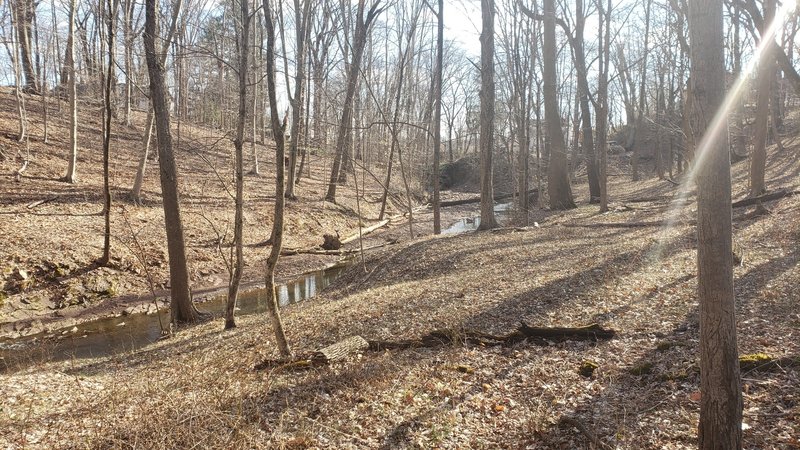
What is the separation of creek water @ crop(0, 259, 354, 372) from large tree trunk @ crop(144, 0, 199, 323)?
760mm

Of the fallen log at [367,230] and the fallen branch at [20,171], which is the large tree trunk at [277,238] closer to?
the fallen log at [367,230]

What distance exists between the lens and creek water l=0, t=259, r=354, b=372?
349 inches

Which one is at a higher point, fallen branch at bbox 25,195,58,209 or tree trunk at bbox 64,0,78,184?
tree trunk at bbox 64,0,78,184

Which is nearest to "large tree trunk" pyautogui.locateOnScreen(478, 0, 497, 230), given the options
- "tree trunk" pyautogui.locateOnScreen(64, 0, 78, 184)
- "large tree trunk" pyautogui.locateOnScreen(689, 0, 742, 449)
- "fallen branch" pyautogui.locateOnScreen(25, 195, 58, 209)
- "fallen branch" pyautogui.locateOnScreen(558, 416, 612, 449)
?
"fallen branch" pyautogui.locateOnScreen(558, 416, 612, 449)

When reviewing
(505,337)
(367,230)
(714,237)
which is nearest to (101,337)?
(505,337)

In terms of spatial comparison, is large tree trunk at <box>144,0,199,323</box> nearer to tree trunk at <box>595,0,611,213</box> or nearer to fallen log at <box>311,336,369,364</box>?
fallen log at <box>311,336,369,364</box>

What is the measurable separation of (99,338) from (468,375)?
337 inches

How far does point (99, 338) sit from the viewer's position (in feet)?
33.4

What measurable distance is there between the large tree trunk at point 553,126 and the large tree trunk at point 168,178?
48.3ft

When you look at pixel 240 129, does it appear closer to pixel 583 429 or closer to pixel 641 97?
pixel 583 429

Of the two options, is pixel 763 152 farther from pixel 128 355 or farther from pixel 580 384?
pixel 128 355

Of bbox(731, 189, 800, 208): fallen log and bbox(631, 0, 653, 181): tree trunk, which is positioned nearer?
bbox(731, 189, 800, 208): fallen log

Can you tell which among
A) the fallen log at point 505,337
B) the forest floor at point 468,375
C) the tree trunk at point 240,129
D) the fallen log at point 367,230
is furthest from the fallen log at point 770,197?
the tree trunk at point 240,129

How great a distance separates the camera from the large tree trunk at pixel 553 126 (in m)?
19.4
